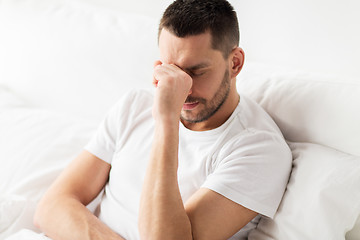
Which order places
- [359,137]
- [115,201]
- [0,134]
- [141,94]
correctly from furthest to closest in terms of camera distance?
[0,134] → [141,94] → [115,201] → [359,137]

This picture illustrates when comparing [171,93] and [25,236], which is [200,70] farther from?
[25,236]

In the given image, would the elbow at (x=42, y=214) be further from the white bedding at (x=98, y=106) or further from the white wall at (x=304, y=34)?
the white wall at (x=304, y=34)

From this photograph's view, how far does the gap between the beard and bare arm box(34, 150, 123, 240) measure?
0.36m

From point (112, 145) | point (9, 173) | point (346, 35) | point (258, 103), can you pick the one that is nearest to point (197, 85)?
point (258, 103)

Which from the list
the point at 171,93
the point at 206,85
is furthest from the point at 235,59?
the point at 171,93

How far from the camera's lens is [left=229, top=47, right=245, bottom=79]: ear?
1155 mm

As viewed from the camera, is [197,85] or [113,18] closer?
[197,85]

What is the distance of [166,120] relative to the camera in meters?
1.04

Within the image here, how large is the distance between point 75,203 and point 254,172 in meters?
0.54

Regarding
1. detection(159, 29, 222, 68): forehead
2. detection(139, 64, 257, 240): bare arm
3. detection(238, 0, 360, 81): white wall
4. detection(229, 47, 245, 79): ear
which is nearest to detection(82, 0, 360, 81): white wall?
detection(238, 0, 360, 81): white wall

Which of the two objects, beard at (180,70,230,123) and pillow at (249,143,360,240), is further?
beard at (180,70,230,123)

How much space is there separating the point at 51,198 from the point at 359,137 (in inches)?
35.4

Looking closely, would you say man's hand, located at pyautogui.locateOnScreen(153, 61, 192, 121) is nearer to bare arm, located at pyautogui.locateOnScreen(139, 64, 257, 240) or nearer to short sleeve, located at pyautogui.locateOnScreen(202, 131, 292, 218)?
bare arm, located at pyautogui.locateOnScreen(139, 64, 257, 240)

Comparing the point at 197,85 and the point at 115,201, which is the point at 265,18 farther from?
the point at 115,201
